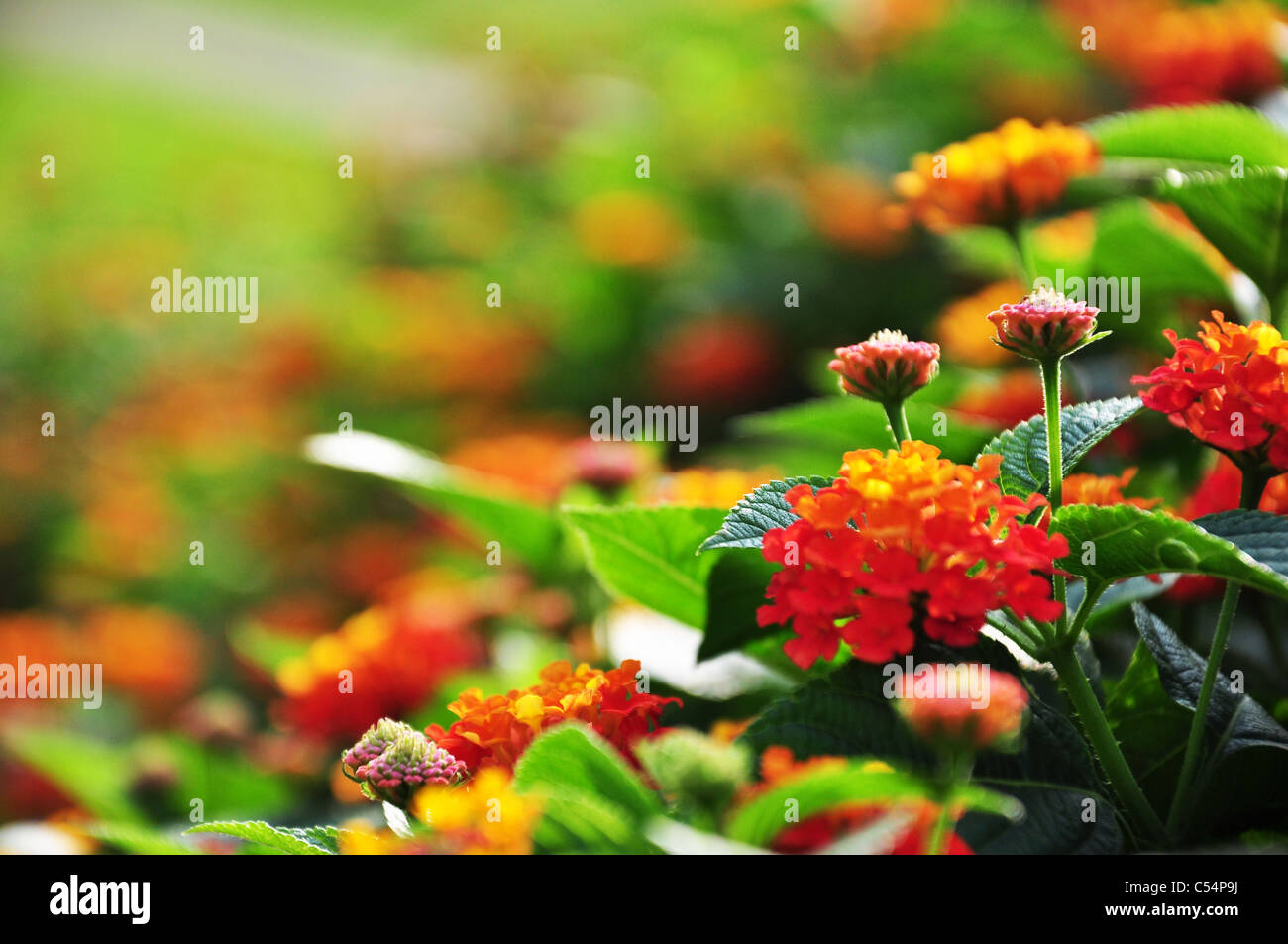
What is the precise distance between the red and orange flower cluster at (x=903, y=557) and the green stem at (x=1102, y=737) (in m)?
0.08

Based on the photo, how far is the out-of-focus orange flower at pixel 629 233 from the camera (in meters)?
2.31

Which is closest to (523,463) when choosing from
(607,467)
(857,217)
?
(607,467)

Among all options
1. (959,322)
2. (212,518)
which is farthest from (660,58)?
(959,322)

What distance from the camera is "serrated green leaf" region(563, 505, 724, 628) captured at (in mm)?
854

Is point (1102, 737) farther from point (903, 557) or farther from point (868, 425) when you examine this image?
point (868, 425)

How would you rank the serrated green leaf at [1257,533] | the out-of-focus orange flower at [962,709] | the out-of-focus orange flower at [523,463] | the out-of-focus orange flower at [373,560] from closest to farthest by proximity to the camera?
the out-of-focus orange flower at [962,709]
the serrated green leaf at [1257,533]
the out-of-focus orange flower at [523,463]
the out-of-focus orange flower at [373,560]

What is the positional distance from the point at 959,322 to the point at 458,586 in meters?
0.82

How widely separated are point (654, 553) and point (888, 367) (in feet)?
0.80

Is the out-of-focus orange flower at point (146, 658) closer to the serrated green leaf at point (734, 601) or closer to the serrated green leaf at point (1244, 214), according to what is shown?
the serrated green leaf at point (734, 601)

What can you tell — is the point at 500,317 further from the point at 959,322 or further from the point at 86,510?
the point at 959,322

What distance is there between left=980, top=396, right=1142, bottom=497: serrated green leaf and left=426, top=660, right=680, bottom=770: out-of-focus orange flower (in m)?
0.26

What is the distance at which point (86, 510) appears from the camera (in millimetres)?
2494

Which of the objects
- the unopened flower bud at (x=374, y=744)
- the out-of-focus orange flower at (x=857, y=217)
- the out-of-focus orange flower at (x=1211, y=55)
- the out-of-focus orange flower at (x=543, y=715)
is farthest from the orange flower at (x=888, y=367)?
the out-of-focus orange flower at (x=857, y=217)
